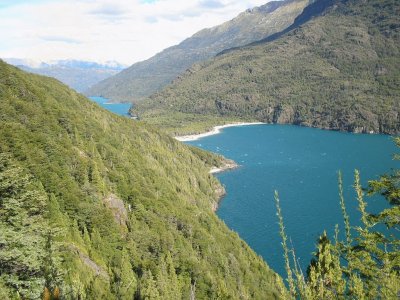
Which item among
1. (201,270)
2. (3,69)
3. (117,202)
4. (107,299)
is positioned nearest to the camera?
(107,299)

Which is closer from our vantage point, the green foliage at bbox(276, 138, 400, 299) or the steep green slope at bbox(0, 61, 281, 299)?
the green foliage at bbox(276, 138, 400, 299)

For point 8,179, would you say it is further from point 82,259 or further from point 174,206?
point 174,206

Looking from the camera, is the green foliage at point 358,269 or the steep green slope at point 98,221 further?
the steep green slope at point 98,221

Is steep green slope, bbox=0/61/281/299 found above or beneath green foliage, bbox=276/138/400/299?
beneath

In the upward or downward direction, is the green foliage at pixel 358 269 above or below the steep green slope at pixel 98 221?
above

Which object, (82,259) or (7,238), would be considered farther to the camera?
(82,259)

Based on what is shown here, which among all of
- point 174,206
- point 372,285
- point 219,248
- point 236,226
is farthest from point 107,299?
point 236,226

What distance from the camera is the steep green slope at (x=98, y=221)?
112 feet

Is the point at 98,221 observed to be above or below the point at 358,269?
below

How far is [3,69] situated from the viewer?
113812 mm

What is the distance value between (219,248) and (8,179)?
81700mm

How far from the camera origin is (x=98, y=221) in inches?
3214

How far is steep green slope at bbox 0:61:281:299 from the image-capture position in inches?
1339

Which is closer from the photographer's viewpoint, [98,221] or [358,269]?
[358,269]
